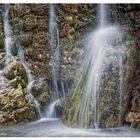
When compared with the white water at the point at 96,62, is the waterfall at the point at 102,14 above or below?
above

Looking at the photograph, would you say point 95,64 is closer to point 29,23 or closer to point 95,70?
point 95,70

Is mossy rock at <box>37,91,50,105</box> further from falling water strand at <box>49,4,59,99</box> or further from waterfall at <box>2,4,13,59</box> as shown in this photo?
waterfall at <box>2,4,13,59</box>

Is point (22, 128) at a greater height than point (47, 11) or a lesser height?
lesser

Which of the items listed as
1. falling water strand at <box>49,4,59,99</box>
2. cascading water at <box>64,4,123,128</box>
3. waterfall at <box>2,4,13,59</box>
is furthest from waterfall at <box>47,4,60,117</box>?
waterfall at <box>2,4,13,59</box>

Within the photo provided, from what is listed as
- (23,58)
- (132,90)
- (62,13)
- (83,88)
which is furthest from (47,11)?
(132,90)

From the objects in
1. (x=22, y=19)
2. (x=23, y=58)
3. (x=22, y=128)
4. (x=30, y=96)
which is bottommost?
(x=22, y=128)

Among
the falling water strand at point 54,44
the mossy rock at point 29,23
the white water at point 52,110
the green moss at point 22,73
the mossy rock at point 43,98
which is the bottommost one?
the white water at point 52,110

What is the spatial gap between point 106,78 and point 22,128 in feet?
1.63

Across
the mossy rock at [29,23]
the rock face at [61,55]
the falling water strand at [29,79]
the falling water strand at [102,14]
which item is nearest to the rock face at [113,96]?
the rock face at [61,55]

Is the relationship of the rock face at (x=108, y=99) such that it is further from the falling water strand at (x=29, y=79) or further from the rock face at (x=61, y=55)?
the falling water strand at (x=29, y=79)

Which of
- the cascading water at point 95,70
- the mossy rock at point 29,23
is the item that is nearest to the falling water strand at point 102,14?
the cascading water at point 95,70

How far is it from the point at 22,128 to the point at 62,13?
24.5 inches

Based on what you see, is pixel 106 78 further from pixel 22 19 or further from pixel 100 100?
pixel 22 19

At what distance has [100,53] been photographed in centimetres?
262
